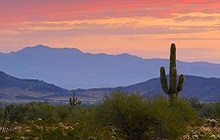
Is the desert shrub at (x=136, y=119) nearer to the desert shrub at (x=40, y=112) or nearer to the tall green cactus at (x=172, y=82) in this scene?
the tall green cactus at (x=172, y=82)

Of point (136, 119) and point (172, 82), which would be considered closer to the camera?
point (136, 119)

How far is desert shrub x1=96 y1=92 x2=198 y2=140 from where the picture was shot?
84.3ft

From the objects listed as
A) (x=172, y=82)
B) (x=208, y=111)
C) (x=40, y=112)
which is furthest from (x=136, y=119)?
(x=208, y=111)

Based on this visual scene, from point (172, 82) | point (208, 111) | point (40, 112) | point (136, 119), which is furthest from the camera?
point (208, 111)

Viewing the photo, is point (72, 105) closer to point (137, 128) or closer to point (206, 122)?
point (206, 122)

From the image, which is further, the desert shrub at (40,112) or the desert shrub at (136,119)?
the desert shrub at (40,112)

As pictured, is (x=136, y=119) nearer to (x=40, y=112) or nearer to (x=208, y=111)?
(x=40, y=112)

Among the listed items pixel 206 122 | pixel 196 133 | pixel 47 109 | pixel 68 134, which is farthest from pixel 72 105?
pixel 68 134

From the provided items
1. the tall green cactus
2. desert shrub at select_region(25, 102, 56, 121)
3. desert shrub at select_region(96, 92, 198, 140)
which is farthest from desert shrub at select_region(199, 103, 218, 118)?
desert shrub at select_region(96, 92, 198, 140)

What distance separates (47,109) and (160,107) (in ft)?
76.5

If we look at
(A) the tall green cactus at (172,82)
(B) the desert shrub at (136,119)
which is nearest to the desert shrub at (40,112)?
(A) the tall green cactus at (172,82)

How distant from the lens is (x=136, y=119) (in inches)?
1022

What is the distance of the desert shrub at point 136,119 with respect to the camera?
2570 cm

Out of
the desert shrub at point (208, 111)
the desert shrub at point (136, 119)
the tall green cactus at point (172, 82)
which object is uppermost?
the tall green cactus at point (172, 82)
